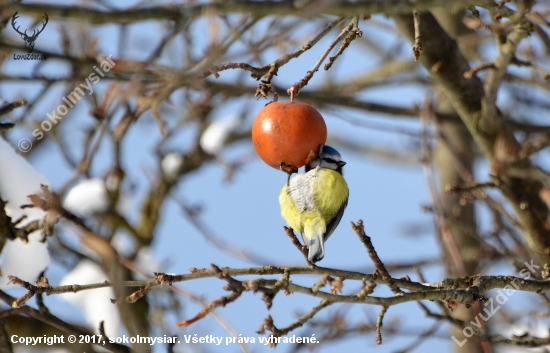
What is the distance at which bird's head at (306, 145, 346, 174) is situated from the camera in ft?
9.51

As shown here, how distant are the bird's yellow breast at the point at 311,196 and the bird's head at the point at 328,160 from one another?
0.03 m

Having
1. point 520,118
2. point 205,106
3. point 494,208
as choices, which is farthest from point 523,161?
point 205,106

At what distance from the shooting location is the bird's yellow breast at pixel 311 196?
10.7 feet

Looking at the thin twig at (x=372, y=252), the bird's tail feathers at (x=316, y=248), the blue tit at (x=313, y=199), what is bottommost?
the thin twig at (x=372, y=252)

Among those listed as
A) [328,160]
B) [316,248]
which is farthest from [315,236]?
[328,160]

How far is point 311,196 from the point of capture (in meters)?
3.25

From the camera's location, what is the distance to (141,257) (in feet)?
15.8

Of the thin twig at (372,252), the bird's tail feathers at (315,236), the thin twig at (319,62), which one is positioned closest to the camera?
the thin twig at (372,252)

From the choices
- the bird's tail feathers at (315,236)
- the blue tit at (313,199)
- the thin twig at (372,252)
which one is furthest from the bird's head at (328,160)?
the thin twig at (372,252)

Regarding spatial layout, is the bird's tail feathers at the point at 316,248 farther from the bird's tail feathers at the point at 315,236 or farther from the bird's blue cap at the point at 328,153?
the bird's blue cap at the point at 328,153

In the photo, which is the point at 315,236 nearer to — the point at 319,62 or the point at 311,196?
the point at 311,196

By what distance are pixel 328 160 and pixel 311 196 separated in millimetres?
239

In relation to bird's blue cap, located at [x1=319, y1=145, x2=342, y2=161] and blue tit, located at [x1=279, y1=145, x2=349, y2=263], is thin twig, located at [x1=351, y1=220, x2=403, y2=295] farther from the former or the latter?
blue tit, located at [x1=279, y1=145, x2=349, y2=263]

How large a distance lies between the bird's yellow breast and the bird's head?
0.03m
